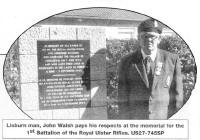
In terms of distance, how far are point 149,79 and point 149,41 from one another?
298 millimetres

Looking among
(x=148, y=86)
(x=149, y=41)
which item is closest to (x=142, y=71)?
(x=148, y=86)

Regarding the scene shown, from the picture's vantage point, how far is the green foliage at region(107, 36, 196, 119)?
2.48 metres

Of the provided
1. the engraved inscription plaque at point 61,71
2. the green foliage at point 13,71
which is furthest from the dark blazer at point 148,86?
the green foliage at point 13,71

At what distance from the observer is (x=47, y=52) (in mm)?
2486

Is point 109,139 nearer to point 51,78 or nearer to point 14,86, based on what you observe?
point 51,78

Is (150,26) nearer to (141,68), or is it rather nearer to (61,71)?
(141,68)

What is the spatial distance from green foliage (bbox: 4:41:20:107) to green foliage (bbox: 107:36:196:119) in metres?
0.71

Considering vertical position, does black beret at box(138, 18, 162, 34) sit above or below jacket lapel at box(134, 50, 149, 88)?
above

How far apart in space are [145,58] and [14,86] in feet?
3.45

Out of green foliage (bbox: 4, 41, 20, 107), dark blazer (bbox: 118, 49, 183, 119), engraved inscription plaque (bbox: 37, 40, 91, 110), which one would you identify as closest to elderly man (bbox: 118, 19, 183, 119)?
dark blazer (bbox: 118, 49, 183, 119)

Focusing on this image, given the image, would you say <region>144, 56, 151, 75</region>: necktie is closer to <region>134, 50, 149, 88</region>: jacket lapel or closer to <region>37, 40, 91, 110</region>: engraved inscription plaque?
<region>134, 50, 149, 88</region>: jacket lapel

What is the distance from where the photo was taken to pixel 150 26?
8.12 ft

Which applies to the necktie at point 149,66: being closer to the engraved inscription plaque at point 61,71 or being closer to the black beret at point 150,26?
the black beret at point 150,26

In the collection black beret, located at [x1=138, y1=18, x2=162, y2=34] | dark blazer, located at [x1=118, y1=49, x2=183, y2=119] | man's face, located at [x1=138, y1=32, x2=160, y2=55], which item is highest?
black beret, located at [x1=138, y1=18, x2=162, y2=34]
